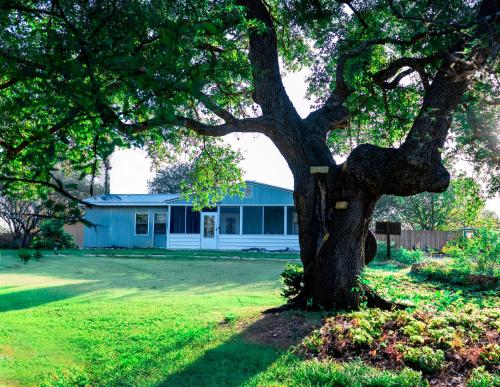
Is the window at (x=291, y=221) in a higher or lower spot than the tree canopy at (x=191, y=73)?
lower

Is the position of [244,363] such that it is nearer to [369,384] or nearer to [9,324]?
[369,384]

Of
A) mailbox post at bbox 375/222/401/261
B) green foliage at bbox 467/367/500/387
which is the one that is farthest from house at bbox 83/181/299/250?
green foliage at bbox 467/367/500/387

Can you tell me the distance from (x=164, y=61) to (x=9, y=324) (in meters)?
6.22

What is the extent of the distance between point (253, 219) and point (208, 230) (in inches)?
118

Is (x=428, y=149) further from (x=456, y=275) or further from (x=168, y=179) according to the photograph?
(x=168, y=179)

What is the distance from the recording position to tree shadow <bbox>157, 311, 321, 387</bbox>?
4.68 m

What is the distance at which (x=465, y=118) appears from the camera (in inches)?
287

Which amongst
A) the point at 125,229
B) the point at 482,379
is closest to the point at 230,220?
the point at 125,229

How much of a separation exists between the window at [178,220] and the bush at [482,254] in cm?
1953

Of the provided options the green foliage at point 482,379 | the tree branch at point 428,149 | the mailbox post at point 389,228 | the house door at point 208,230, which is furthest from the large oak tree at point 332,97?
the house door at point 208,230

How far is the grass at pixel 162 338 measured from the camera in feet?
15.3

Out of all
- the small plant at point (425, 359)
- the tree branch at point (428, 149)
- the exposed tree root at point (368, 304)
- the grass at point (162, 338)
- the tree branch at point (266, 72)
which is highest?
the tree branch at point (266, 72)

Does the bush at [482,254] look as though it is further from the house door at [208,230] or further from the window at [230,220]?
the window at [230,220]

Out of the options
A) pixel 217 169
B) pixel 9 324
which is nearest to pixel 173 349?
pixel 9 324
